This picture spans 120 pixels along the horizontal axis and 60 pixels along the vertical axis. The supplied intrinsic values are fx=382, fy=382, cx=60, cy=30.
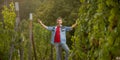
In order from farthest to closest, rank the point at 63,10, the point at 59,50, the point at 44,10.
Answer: the point at 44,10, the point at 63,10, the point at 59,50

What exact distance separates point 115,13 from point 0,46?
10615 mm

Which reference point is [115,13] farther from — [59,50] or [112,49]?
[59,50]

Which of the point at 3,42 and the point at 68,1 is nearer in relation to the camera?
the point at 3,42

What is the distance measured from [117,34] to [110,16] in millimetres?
136

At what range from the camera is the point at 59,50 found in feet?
28.7

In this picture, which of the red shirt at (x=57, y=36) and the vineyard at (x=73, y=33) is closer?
the vineyard at (x=73, y=33)

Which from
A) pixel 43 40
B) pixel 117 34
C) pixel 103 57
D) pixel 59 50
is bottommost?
pixel 43 40

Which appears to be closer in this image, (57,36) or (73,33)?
(57,36)

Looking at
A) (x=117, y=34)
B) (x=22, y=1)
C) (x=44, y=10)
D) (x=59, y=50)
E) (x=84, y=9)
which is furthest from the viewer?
(x=22, y=1)

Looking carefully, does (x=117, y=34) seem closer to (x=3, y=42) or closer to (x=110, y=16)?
(x=110, y=16)

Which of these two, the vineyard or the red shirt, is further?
the red shirt

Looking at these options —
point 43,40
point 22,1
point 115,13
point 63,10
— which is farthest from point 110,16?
point 22,1

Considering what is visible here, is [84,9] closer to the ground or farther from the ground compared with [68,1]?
farther from the ground

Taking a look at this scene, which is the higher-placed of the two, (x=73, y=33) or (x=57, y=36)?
(x=57, y=36)
